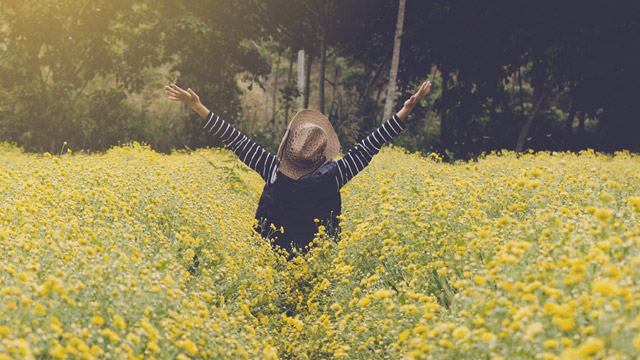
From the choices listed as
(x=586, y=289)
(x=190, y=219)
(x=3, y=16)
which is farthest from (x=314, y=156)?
(x=3, y=16)

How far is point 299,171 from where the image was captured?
4809mm

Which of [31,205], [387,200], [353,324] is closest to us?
[353,324]

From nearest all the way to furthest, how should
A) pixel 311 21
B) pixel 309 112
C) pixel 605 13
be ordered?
pixel 309 112 → pixel 605 13 → pixel 311 21

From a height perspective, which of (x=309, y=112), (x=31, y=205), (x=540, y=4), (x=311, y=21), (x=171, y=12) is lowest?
(x=31, y=205)

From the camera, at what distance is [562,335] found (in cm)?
202

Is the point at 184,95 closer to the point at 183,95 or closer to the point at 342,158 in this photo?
the point at 183,95

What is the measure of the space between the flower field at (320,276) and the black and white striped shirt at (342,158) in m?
0.44

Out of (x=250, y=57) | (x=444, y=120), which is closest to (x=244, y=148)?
(x=250, y=57)

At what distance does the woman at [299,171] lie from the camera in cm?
470

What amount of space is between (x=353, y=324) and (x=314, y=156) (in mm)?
1951

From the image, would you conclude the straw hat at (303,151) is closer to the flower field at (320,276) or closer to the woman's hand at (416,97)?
the flower field at (320,276)

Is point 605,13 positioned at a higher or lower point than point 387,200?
higher

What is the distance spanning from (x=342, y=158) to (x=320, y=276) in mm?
1312

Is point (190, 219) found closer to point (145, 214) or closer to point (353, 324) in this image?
point (145, 214)
